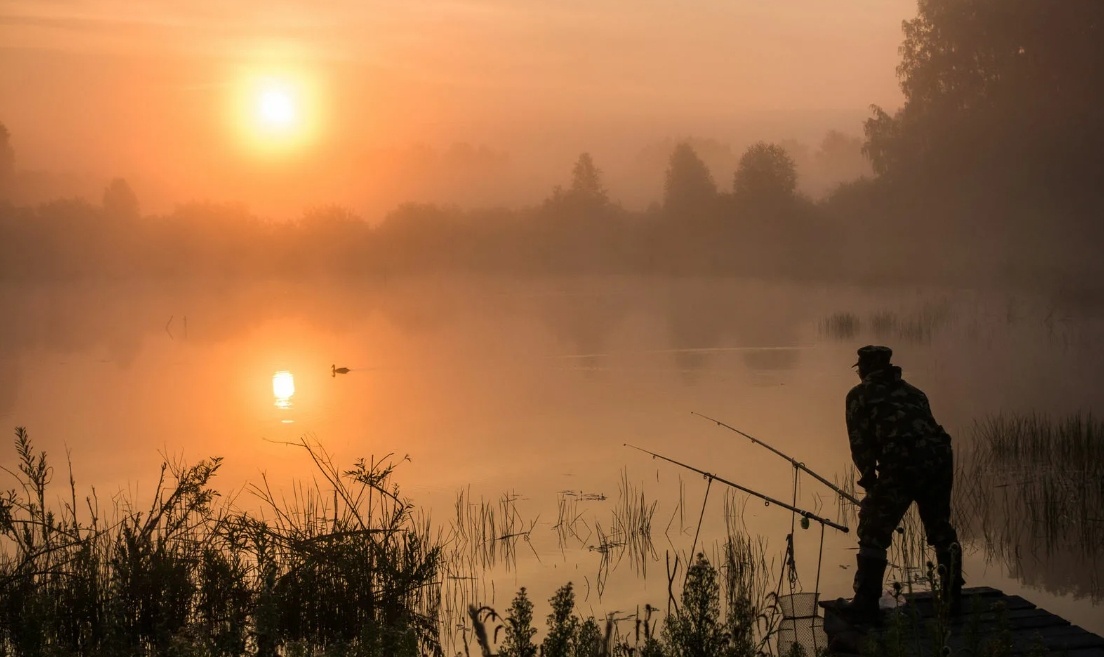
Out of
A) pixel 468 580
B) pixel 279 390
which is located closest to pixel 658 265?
pixel 279 390

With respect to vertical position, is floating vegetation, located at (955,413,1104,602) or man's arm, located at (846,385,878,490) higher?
man's arm, located at (846,385,878,490)

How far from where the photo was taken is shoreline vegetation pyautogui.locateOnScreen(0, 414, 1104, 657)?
7.21 metres

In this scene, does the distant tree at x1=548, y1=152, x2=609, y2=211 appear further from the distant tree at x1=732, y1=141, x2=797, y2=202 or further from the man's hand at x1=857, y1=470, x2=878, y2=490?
the man's hand at x1=857, y1=470, x2=878, y2=490

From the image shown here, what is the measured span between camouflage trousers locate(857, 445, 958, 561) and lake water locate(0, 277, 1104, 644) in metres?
2.30

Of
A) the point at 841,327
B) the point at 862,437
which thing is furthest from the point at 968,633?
the point at 841,327

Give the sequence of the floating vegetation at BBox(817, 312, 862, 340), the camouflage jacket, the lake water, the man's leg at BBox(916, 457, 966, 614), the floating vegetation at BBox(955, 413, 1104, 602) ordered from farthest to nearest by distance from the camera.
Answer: the floating vegetation at BBox(817, 312, 862, 340), the lake water, the floating vegetation at BBox(955, 413, 1104, 602), the man's leg at BBox(916, 457, 966, 614), the camouflage jacket

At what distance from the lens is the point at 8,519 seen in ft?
30.6

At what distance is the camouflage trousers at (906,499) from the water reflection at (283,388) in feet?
69.4

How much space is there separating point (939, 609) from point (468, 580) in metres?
6.07

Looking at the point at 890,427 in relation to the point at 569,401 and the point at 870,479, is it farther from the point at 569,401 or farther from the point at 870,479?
the point at 569,401

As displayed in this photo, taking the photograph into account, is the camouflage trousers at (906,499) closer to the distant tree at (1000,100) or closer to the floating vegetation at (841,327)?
the floating vegetation at (841,327)

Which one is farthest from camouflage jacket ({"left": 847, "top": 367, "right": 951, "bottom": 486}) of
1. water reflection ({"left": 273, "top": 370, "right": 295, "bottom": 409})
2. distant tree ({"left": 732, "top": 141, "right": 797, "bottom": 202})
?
distant tree ({"left": 732, "top": 141, "right": 797, "bottom": 202})

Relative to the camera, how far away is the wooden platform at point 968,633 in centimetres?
692

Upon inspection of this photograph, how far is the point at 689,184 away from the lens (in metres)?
102
